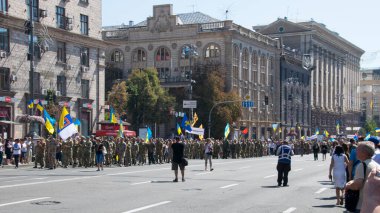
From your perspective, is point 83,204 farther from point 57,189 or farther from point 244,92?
point 244,92

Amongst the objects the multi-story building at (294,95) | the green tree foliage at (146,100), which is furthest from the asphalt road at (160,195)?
the multi-story building at (294,95)

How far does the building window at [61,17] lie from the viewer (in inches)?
2008

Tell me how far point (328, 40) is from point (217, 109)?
56735 mm

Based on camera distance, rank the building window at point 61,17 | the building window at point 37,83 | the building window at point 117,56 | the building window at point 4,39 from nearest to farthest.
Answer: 1. the building window at point 4,39
2. the building window at point 37,83
3. the building window at point 61,17
4. the building window at point 117,56

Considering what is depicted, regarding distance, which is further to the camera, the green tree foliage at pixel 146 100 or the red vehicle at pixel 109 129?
the green tree foliage at pixel 146 100

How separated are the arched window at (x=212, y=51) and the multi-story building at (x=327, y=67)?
1134 inches

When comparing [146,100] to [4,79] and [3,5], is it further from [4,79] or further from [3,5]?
[3,5]

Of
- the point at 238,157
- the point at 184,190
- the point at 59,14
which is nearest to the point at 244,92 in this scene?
the point at 238,157

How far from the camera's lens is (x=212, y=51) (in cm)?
8075

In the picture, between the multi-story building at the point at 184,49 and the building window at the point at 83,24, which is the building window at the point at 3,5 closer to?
the building window at the point at 83,24

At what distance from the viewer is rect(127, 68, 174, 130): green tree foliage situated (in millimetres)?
66812

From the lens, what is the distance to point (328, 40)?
12406cm

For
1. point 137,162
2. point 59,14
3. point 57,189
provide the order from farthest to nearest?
point 59,14 → point 137,162 → point 57,189

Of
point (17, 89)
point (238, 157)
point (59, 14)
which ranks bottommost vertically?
point (238, 157)
